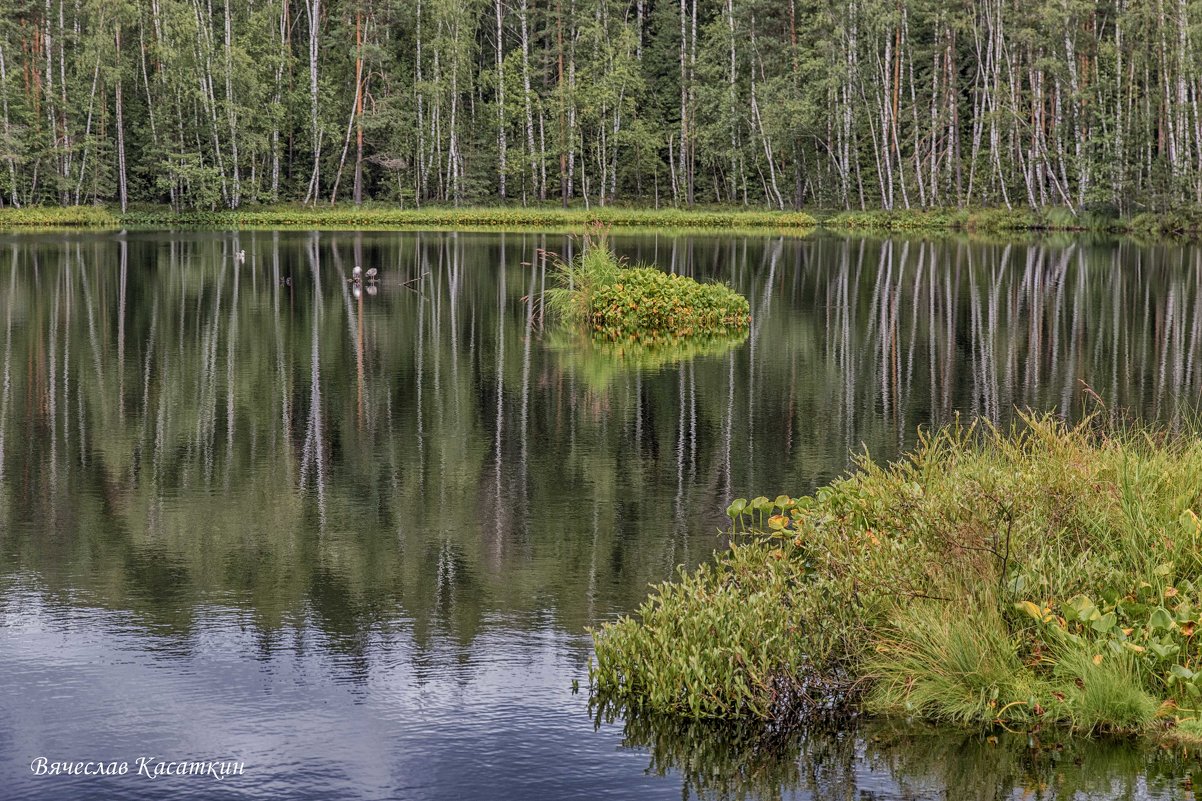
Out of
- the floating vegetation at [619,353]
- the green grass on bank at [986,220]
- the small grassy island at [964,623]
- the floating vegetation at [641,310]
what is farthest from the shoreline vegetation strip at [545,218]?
the small grassy island at [964,623]

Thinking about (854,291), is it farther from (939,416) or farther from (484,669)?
(484,669)

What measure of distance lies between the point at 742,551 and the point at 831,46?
69543 mm

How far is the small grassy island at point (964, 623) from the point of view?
779 cm

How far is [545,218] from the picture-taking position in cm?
7731

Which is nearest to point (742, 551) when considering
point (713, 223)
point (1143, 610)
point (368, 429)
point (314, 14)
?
point (1143, 610)

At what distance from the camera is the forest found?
71.8 meters

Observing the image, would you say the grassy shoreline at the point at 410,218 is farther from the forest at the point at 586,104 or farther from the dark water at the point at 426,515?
the dark water at the point at 426,515

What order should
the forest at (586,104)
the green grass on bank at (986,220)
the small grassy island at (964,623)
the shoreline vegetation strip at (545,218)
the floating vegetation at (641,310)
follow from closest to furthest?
the small grassy island at (964,623) < the floating vegetation at (641,310) < the green grass on bank at (986,220) < the shoreline vegetation strip at (545,218) < the forest at (586,104)

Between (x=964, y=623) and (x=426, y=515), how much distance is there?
5912 millimetres

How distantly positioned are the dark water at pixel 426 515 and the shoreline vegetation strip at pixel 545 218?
38.1 m

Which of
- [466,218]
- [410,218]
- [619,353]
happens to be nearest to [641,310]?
[619,353]

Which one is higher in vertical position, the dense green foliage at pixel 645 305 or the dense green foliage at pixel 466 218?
the dense green foliage at pixel 466 218

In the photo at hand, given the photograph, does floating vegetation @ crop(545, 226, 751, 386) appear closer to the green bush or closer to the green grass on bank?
the green grass on bank

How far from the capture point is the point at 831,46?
7519 cm
